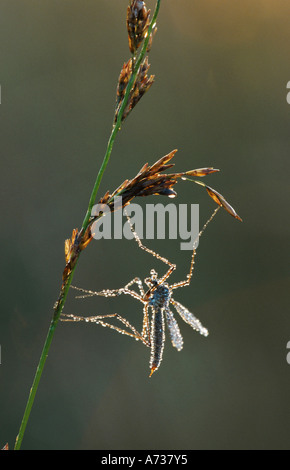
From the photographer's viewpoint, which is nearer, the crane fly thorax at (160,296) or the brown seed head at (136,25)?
the brown seed head at (136,25)

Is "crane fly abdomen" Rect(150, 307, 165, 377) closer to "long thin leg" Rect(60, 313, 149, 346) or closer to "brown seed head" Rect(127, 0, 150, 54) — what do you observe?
"long thin leg" Rect(60, 313, 149, 346)

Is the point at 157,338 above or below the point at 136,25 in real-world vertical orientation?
below

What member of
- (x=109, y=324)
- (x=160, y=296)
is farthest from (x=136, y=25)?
(x=160, y=296)

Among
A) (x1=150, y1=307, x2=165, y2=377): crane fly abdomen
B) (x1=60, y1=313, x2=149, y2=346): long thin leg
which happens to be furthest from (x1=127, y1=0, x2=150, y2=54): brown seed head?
(x1=150, y1=307, x2=165, y2=377): crane fly abdomen

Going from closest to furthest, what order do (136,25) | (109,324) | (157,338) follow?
(136,25), (109,324), (157,338)

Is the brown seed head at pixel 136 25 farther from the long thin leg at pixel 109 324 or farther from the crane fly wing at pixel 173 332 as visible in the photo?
the crane fly wing at pixel 173 332

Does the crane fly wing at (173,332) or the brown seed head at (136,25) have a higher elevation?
the brown seed head at (136,25)

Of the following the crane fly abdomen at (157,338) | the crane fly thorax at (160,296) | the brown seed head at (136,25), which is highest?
the brown seed head at (136,25)

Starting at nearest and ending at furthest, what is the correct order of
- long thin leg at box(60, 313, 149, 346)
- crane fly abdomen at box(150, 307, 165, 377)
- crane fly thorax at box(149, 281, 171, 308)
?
long thin leg at box(60, 313, 149, 346)
crane fly abdomen at box(150, 307, 165, 377)
crane fly thorax at box(149, 281, 171, 308)

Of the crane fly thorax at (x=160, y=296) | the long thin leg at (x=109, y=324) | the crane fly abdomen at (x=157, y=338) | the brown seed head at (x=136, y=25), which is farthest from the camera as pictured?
the crane fly thorax at (x=160, y=296)

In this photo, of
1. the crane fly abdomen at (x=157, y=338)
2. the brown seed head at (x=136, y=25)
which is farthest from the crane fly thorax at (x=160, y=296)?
the brown seed head at (x=136, y=25)

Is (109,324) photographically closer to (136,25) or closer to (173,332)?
(173,332)
